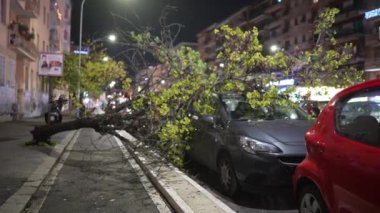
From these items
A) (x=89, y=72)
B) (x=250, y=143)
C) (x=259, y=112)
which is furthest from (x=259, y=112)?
(x=89, y=72)

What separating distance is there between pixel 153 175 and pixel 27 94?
88.3 feet

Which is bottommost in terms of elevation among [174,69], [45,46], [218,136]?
[218,136]

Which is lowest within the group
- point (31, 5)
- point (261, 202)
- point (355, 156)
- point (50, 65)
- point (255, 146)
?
point (261, 202)

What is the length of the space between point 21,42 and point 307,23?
42702 millimetres

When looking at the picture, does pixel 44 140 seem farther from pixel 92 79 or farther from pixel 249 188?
pixel 92 79

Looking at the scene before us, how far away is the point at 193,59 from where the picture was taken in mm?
11016

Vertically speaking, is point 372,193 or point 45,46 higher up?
point 45,46

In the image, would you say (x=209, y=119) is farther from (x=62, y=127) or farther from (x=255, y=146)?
(x=62, y=127)

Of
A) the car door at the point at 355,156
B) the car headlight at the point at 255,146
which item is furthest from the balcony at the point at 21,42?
the car door at the point at 355,156

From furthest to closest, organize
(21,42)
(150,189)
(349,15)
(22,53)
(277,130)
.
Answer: (349,15)
(22,53)
(21,42)
(150,189)
(277,130)

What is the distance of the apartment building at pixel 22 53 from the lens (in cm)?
2649

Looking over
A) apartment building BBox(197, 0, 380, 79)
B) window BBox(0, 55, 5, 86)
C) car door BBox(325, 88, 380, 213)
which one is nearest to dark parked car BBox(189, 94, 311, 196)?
car door BBox(325, 88, 380, 213)

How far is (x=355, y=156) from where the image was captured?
436 centimetres

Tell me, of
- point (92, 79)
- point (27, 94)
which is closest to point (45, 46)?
point (92, 79)
